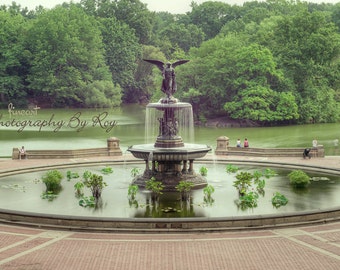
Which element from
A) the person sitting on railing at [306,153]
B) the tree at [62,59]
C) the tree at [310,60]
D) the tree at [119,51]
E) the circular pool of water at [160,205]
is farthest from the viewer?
the tree at [119,51]

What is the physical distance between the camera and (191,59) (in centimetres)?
9656

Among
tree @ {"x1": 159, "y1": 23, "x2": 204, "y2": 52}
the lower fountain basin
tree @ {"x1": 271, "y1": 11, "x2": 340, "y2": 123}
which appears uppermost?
tree @ {"x1": 159, "y1": 23, "x2": 204, "y2": 52}

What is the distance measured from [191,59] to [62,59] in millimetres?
24253

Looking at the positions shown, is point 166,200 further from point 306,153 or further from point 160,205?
point 306,153

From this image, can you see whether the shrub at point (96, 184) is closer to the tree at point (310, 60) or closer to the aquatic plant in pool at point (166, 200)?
the aquatic plant in pool at point (166, 200)

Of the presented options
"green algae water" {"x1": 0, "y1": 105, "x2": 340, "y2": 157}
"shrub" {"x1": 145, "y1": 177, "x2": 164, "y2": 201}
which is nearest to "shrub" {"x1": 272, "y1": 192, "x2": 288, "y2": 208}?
"shrub" {"x1": 145, "y1": 177, "x2": 164, "y2": 201}

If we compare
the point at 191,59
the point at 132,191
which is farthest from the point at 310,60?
the point at 132,191

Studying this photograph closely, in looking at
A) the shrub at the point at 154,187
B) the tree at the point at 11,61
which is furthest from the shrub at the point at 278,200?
the tree at the point at 11,61

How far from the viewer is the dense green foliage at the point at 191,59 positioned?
89250mm

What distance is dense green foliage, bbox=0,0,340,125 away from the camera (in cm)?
8925

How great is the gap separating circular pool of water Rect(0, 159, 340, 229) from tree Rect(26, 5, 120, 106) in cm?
7300

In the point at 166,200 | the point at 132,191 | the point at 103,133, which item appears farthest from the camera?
the point at 103,133

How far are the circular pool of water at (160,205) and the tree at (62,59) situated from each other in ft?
239

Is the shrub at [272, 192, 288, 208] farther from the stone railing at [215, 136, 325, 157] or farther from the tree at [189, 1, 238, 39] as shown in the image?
the tree at [189, 1, 238, 39]
